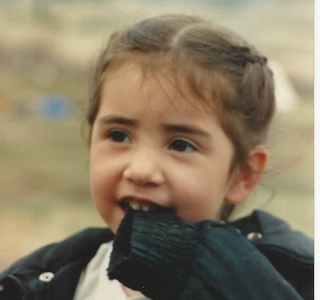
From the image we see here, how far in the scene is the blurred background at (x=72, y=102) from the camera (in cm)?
153

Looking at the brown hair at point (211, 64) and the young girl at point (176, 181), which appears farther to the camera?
the brown hair at point (211, 64)

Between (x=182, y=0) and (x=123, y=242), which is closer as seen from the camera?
(x=123, y=242)

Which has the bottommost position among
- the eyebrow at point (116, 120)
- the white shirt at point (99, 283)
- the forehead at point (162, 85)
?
the white shirt at point (99, 283)

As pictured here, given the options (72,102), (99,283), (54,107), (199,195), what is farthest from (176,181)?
(54,107)

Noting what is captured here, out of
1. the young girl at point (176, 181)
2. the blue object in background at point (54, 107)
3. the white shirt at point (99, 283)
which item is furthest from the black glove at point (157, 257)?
the blue object in background at point (54, 107)

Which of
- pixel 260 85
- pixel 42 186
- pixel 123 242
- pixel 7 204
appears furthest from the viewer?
pixel 42 186

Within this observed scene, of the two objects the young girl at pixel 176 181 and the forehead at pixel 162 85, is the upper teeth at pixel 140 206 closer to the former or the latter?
the young girl at pixel 176 181

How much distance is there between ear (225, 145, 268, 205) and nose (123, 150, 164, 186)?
0.23 m

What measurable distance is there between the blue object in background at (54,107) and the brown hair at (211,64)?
921 millimetres

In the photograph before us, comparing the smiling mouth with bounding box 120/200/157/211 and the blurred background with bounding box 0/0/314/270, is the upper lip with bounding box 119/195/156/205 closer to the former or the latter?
the smiling mouth with bounding box 120/200/157/211

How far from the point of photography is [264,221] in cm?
148

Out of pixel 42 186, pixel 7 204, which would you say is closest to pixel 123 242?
pixel 7 204

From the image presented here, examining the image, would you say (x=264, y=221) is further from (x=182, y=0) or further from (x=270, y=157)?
(x=182, y=0)

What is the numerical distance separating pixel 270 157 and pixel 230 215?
18 centimetres
